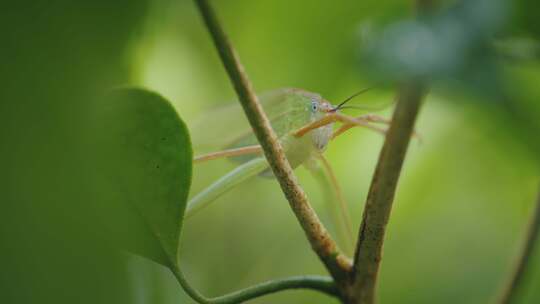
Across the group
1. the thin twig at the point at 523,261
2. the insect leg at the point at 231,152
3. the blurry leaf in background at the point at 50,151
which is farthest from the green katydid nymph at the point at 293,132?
the blurry leaf in background at the point at 50,151

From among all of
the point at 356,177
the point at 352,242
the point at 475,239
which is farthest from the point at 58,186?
the point at 475,239

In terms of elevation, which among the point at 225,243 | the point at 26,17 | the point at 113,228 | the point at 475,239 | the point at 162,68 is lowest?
the point at 475,239

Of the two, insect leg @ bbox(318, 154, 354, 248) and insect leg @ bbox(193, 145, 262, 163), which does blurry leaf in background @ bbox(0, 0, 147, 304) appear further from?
insect leg @ bbox(318, 154, 354, 248)

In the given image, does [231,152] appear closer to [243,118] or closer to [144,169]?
[243,118]

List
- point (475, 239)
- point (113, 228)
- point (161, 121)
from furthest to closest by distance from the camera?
1. point (475, 239)
2. point (161, 121)
3. point (113, 228)

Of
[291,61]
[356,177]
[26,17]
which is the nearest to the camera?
[26,17]

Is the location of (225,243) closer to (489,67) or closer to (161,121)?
(161,121)

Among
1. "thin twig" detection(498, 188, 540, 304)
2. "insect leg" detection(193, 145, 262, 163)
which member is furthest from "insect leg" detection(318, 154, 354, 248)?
"thin twig" detection(498, 188, 540, 304)
